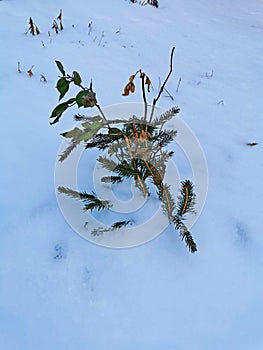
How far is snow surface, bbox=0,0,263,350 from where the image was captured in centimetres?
100

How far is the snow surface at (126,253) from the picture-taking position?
1.00 m

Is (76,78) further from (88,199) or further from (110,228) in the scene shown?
(110,228)

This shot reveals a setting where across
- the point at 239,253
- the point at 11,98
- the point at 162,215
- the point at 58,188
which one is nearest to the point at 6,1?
the point at 11,98

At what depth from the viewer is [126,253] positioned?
117 cm

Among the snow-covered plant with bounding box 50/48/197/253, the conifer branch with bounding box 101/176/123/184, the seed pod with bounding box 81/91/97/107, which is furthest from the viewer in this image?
the conifer branch with bounding box 101/176/123/184

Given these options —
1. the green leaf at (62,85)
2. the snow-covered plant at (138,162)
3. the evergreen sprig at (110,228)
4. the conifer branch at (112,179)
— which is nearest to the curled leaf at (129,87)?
the snow-covered plant at (138,162)

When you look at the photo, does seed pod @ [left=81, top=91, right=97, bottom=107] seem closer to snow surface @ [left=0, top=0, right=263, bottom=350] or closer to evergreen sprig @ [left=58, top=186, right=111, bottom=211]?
evergreen sprig @ [left=58, top=186, right=111, bottom=211]

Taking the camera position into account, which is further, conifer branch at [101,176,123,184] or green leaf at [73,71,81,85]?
conifer branch at [101,176,123,184]

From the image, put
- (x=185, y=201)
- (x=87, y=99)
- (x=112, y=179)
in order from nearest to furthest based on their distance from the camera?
1. (x=87, y=99)
2. (x=185, y=201)
3. (x=112, y=179)

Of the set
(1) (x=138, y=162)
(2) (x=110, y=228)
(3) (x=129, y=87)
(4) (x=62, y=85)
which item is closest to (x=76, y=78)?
(4) (x=62, y=85)

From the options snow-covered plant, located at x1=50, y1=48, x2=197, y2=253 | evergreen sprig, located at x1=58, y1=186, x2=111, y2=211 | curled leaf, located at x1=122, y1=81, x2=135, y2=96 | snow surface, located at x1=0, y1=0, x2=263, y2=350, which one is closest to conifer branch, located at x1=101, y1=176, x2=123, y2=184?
snow-covered plant, located at x1=50, y1=48, x2=197, y2=253

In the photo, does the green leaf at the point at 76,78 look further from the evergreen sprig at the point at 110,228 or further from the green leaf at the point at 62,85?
the evergreen sprig at the point at 110,228

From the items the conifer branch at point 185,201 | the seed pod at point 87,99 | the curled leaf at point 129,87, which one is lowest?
the conifer branch at point 185,201

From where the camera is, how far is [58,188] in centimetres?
123
